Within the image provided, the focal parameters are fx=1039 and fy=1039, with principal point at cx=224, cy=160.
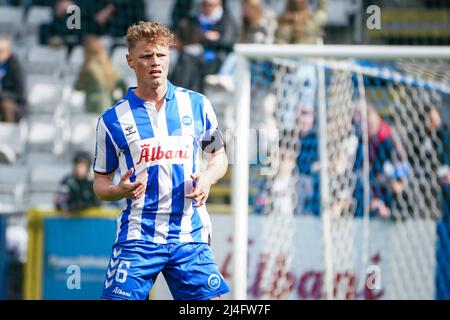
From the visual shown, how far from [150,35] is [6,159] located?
5244 mm

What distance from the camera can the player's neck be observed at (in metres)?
4.54

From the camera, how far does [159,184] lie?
4508 millimetres

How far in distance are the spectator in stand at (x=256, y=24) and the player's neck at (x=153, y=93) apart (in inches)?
176

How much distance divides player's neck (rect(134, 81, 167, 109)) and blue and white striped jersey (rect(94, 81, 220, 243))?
0.06 ft

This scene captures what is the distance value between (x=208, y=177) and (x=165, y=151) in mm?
223

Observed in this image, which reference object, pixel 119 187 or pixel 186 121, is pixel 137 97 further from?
pixel 119 187

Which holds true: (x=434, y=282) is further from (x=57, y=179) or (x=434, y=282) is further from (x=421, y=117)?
(x=57, y=179)

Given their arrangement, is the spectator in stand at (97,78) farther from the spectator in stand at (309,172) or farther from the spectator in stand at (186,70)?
the spectator in stand at (309,172)

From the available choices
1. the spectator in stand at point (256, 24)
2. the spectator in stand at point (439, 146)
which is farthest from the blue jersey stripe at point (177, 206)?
the spectator in stand at point (256, 24)

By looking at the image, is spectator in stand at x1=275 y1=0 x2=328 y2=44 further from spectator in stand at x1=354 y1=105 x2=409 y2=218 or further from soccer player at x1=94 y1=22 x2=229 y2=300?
soccer player at x1=94 y1=22 x2=229 y2=300

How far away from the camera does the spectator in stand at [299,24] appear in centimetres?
881

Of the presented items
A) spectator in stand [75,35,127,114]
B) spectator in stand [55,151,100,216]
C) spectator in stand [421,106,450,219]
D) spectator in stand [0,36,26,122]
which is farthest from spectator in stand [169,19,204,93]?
spectator in stand [421,106,450,219]

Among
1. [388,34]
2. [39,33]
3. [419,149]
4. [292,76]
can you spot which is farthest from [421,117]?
[39,33]
